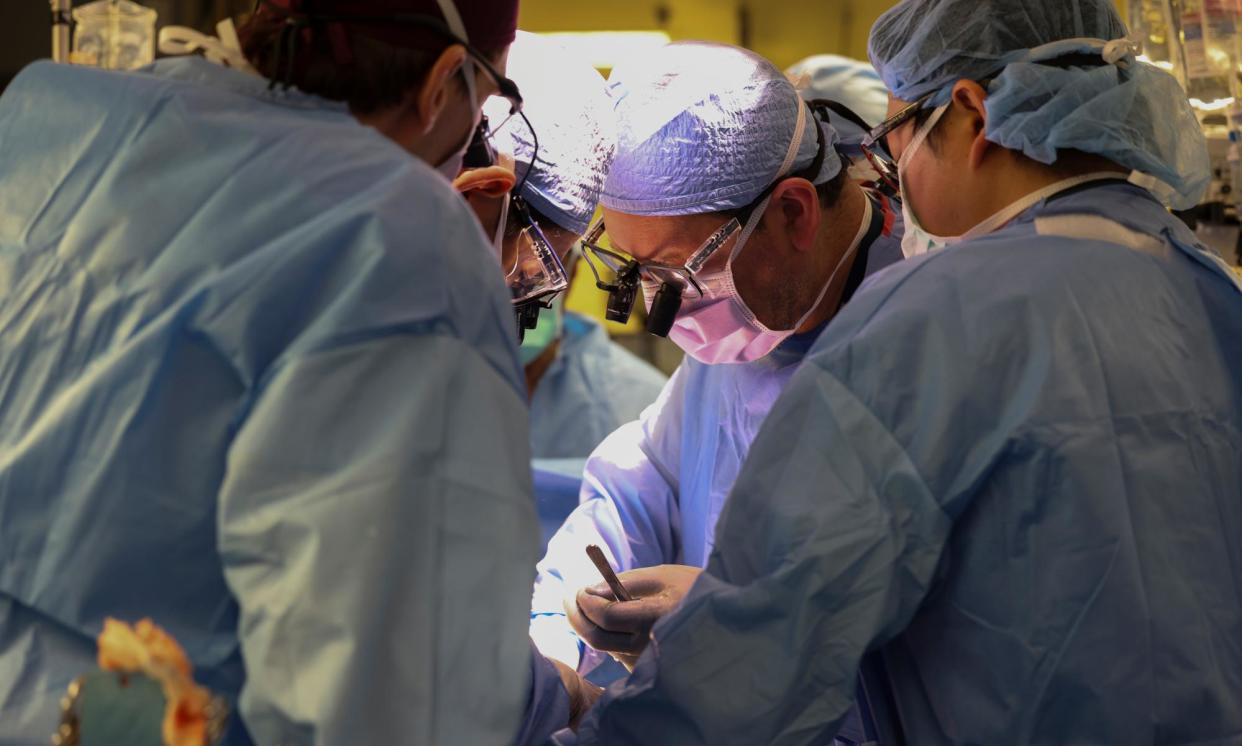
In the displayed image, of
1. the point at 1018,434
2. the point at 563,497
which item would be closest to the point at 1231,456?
the point at 1018,434

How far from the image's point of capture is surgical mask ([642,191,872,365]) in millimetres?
2330

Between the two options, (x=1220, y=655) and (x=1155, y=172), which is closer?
(x=1220, y=655)

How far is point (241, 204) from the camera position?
1.20 meters

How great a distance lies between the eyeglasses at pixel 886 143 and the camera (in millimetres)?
1872

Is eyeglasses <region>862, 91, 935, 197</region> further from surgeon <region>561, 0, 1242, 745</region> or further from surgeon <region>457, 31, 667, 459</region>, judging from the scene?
surgeon <region>457, 31, 667, 459</region>

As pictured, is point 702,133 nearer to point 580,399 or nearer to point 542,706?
point 542,706

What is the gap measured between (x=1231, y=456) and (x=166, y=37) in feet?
4.43

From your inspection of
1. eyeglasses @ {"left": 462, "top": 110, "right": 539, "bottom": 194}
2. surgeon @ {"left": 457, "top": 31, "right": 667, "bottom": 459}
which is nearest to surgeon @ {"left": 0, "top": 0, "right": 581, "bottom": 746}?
eyeglasses @ {"left": 462, "top": 110, "right": 539, "bottom": 194}

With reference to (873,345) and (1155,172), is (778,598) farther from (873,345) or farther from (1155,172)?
(1155,172)

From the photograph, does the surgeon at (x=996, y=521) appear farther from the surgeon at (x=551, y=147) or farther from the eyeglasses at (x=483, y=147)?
the surgeon at (x=551, y=147)

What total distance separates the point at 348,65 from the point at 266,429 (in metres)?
0.46

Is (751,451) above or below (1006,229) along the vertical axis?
below

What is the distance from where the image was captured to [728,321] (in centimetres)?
236

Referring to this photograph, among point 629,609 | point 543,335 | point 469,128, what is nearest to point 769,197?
point 629,609
